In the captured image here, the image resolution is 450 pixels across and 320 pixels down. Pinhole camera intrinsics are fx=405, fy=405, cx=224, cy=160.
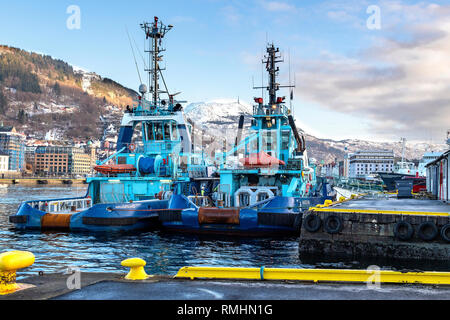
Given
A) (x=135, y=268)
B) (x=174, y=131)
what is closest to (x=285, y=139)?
(x=174, y=131)

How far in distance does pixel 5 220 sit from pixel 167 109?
60.0ft

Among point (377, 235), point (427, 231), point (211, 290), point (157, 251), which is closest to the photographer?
point (211, 290)

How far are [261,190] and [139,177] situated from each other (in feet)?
36.4

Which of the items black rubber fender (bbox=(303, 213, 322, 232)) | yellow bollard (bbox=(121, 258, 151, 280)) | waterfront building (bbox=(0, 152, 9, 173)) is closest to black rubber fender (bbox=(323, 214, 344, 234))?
black rubber fender (bbox=(303, 213, 322, 232))

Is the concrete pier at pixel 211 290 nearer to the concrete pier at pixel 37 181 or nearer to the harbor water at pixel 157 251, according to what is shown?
the harbor water at pixel 157 251

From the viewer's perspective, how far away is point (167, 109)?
4122 cm

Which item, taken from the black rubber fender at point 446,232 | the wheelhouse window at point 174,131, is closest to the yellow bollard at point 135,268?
the black rubber fender at point 446,232

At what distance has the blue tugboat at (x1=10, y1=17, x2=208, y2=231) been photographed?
28.9 m

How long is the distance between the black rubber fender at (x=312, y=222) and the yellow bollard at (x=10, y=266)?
14482 millimetres

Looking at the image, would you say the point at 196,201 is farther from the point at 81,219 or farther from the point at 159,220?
the point at 81,219

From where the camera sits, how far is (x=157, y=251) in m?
21.8

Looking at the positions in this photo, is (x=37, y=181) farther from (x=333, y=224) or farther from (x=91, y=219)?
(x=333, y=224)

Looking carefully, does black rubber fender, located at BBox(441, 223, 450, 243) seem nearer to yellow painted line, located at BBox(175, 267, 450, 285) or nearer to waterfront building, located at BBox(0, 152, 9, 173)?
yellow painted line, located at BBox(175, 267, 450, 285)
